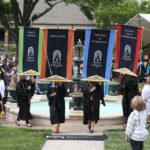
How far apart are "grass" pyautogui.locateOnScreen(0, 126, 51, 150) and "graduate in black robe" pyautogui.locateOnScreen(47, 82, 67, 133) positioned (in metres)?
0.38

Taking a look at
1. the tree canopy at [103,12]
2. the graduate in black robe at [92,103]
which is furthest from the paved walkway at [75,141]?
the tree canopy at [103,12]

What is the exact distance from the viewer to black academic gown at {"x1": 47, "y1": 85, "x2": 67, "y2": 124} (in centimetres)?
1487

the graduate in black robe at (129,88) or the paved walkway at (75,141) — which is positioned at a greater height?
the graduate in black robe at (129,88)

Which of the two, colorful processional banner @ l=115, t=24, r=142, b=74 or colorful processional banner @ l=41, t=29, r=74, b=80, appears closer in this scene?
colorful processional banner @ l=41, t=29, r=74, b=80

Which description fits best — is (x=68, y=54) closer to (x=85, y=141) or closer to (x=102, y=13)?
(x=85, y=141)

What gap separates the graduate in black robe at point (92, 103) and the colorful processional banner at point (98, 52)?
377 mm

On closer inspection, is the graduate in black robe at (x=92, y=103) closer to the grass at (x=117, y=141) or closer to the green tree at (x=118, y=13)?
the grass at (x=117, y=141)

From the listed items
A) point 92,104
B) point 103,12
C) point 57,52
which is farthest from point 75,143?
point 103,12

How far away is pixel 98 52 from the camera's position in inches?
605

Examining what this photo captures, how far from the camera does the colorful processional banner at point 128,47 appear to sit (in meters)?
15.6

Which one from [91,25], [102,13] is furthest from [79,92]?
[91,25]

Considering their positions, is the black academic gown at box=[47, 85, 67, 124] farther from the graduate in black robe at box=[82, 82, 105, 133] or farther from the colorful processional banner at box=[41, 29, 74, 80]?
the graduate in black robe at box=[82, 82, 105, 133]

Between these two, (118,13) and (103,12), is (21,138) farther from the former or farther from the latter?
(118,13)

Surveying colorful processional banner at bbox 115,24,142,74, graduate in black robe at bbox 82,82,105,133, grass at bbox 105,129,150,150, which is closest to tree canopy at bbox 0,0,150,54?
colorful processional banner at bbox 115,24,142,74
